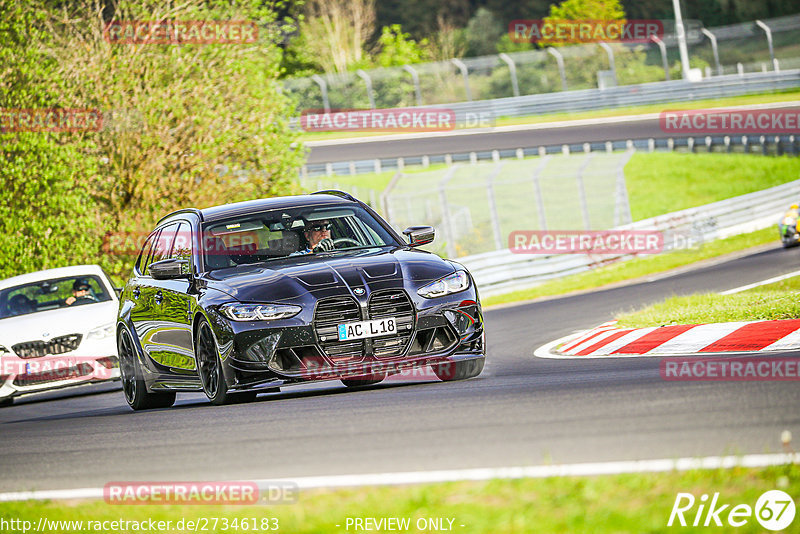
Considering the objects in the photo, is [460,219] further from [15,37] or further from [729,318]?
[729,318]

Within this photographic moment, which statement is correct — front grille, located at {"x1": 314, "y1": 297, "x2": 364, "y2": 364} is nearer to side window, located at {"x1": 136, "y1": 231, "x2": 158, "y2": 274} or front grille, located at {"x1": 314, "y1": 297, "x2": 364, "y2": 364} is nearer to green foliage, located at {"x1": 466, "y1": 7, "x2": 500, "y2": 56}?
side window, located at {"x1": 136, "y1": 231, "x2": 158, "y2": 274}

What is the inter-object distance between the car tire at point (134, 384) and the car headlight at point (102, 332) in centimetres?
310

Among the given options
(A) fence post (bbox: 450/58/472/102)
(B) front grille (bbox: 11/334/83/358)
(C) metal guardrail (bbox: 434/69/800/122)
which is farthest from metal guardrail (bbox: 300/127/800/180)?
(B) front grille (bbox: 11/334/83/358)

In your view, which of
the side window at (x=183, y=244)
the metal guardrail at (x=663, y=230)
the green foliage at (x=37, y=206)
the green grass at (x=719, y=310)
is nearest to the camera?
the side window at (x=183, y=244)

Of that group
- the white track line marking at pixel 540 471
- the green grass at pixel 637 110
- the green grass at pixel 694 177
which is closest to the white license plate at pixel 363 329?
the white track line marking at pixel 540 471

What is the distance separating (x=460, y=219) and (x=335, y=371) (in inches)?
781

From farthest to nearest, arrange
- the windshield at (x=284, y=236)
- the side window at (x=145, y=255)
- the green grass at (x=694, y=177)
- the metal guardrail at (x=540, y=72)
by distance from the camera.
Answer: the metal guardrail at (x=540, y=72), the green grass at (x=694, y=177), the side window at (x=145, y=255), the windshield at (x=284, y=236)

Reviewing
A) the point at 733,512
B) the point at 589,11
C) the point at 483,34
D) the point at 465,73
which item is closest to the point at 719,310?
the point at 733,512

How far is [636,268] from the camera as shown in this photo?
2517cm

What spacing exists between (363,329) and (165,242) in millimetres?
3063

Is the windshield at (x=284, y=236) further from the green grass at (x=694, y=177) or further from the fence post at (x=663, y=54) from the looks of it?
the fence post at (x=663, y=54)

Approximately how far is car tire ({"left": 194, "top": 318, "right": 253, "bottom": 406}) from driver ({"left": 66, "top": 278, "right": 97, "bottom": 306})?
6562 mm

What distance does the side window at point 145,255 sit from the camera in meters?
11.4

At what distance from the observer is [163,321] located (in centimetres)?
1029
